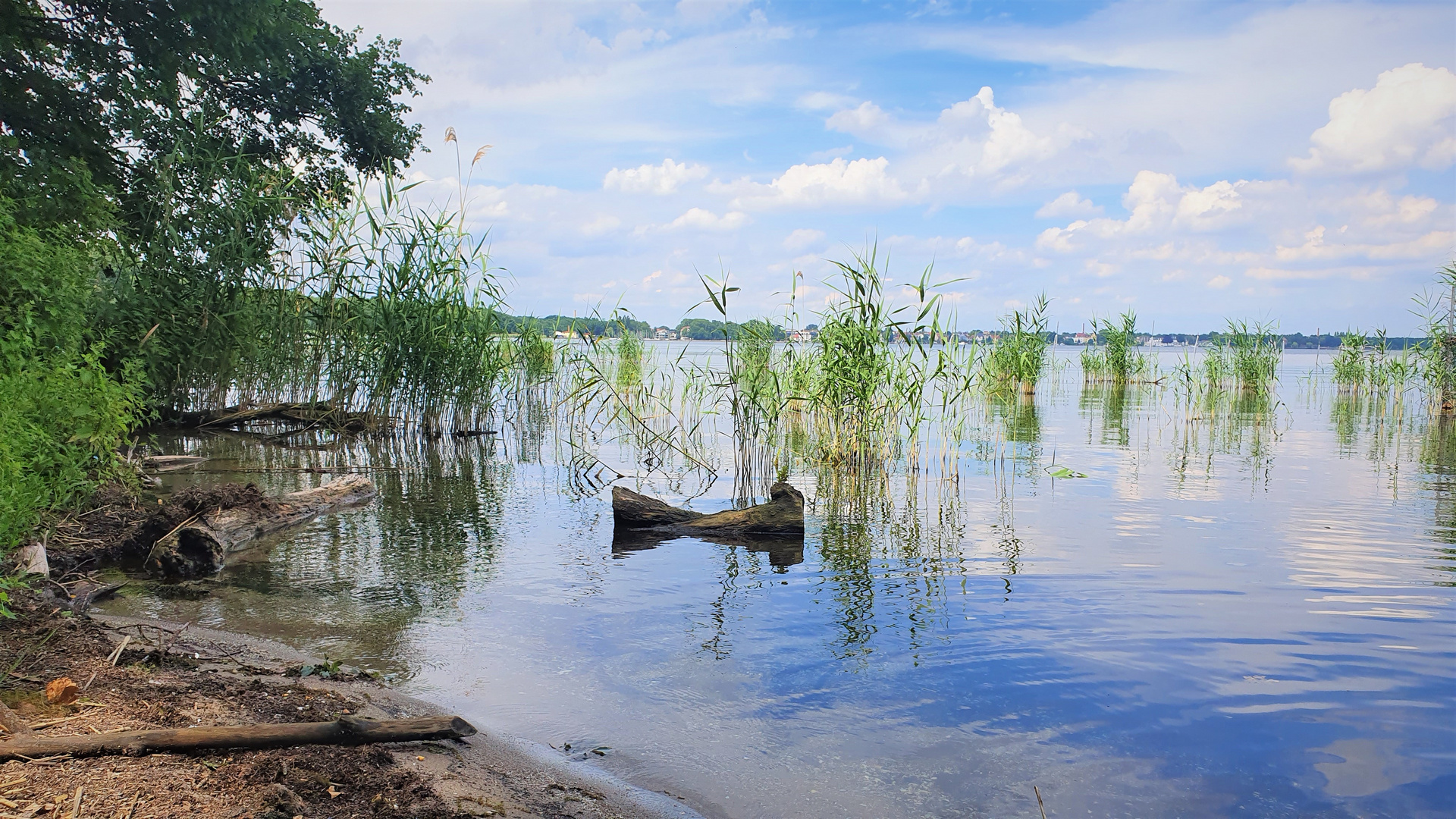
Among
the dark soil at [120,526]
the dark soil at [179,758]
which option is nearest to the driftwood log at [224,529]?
the dark soil at [120,526]

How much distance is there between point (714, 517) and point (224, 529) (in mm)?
3983

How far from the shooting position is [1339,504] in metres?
9.33

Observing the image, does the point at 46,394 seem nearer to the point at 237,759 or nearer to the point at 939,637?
the point at 237,759

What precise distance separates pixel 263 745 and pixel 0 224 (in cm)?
482

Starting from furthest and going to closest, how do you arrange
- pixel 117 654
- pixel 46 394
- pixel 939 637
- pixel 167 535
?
pixel 167 535, pixel 939 637, pixel 46 394, pixel 117 654

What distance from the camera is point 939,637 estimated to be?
5320 mm

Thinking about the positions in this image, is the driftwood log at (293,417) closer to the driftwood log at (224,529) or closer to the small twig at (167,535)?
the driftwood log at (224,529)

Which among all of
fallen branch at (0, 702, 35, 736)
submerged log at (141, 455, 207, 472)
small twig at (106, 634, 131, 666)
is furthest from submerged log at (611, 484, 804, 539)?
submerged log at (141, 455, 207, 472)

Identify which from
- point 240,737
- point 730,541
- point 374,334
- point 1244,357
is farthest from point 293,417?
point 1244,357

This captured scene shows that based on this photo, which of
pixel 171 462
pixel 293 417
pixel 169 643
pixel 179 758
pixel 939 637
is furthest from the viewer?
pixel 293 417

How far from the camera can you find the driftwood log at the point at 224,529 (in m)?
6.22

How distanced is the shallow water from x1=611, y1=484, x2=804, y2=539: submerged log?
0.29 m

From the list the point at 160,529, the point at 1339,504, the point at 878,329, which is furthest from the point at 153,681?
the point at 1339,504

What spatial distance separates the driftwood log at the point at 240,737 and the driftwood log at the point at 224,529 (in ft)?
11.7
